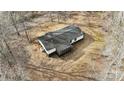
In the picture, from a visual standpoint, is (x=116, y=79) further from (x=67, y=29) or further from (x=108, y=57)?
(x=67, y=29)

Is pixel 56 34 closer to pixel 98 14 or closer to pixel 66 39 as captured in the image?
pixel 66 39

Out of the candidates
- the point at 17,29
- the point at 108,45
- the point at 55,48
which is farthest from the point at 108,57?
the point at 17,29
